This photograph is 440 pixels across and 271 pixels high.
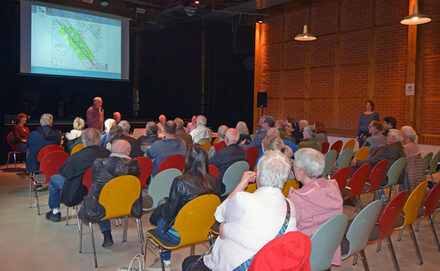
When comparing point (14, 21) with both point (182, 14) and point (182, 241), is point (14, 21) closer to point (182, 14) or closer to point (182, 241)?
point (182, 14)

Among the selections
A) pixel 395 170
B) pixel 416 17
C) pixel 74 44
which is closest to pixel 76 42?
pixel 74 44

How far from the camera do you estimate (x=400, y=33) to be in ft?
26.8

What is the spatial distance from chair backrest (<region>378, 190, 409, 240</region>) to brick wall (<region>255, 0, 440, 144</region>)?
5900mm

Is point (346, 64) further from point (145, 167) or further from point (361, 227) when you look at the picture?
point (361, 227)

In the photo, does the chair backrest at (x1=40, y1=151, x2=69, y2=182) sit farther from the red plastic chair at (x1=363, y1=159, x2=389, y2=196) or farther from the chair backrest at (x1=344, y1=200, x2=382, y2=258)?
the red plastic chair at (x1=363, y1=159, x2=389, y2=196)

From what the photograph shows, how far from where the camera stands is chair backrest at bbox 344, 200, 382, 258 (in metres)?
Answer: 2.38

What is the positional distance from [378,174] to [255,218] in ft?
10.0

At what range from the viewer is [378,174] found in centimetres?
434

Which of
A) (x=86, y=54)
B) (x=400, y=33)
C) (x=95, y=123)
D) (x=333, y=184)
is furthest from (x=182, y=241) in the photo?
(x=86, y=54)

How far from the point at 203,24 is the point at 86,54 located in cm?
456

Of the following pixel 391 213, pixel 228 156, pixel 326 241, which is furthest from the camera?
pixel 228 156

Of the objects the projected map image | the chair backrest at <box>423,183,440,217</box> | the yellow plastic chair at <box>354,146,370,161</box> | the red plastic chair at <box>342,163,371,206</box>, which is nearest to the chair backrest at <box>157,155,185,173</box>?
the red plastic chair at <box>342,163,371,206</box>

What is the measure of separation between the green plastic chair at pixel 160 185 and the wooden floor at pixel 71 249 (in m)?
0.57

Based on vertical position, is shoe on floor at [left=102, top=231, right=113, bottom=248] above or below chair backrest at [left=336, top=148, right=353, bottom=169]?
below
